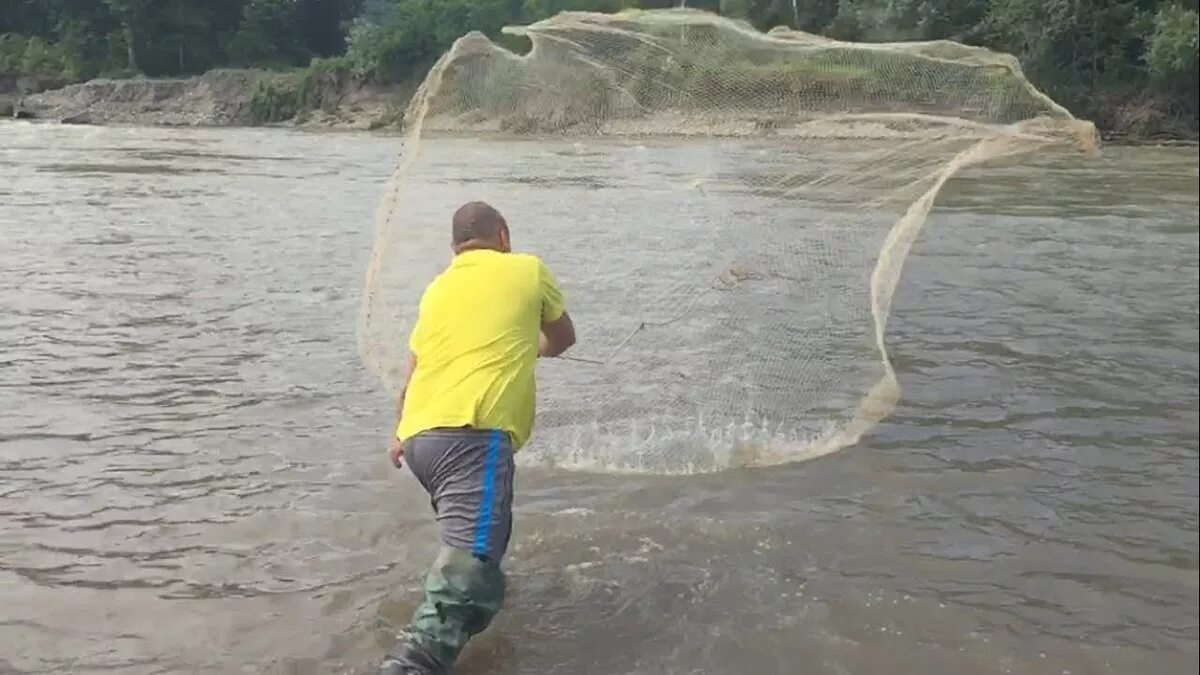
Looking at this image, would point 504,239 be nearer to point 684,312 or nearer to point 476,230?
point 476,230

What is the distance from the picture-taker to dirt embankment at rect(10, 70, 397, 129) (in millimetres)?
57438

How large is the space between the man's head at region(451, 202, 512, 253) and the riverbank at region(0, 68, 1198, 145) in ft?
164

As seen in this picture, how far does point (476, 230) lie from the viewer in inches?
171

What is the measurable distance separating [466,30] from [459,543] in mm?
64204

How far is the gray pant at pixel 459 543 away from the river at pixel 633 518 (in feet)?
1.17

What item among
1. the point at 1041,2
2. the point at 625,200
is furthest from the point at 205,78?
the point at 625,200

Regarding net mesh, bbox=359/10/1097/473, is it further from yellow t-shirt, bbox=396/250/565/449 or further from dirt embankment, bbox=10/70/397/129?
dirt embankment, bbox=10/70/397/129

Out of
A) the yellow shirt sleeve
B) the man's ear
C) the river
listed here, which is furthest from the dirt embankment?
the yellow shirt sleeve

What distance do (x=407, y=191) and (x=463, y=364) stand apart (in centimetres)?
231

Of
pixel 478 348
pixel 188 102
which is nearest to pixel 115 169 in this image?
pixel 478 348

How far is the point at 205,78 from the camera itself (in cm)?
6494

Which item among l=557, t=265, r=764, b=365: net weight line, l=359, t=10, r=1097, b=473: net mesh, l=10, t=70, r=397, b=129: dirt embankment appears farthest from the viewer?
l=10, t=70, r=397, b=129: dirt embankment

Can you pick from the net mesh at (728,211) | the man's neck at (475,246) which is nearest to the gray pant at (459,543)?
the man's neck at (475,246)

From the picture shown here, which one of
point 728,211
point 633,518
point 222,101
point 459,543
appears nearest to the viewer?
point 459,543
